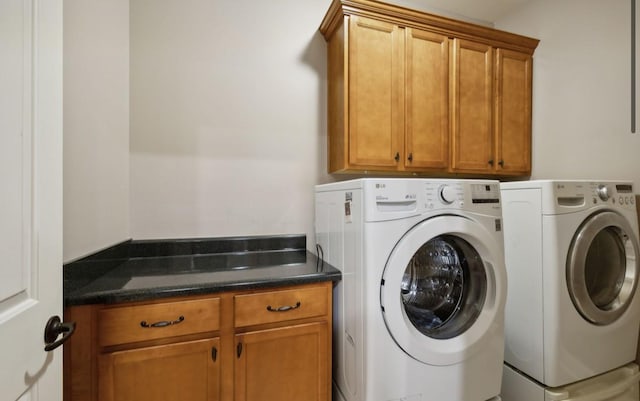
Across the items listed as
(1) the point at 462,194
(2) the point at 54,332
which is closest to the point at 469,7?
(1) the point at 462,194

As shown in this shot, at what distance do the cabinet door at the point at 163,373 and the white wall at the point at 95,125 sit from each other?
45 cm

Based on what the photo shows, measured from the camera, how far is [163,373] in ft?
3.59

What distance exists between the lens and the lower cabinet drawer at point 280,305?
118cm

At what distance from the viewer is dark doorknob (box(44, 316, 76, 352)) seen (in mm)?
686

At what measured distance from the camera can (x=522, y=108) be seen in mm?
1987

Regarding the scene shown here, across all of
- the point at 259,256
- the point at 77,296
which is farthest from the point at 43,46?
the point at 259,256

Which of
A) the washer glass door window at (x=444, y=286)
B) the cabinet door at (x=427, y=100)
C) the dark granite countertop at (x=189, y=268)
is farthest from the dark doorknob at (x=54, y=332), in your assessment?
the cabinet door at (x=427, y=100)

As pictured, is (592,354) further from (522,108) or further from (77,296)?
(77,296)

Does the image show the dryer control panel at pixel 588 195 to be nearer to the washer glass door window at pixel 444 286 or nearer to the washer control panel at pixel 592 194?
the washer control panel at pixel 592 194

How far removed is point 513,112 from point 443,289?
1.43 meters

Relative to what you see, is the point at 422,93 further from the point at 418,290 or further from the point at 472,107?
A: the point at 418,290

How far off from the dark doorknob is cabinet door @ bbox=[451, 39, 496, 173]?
1971 mm

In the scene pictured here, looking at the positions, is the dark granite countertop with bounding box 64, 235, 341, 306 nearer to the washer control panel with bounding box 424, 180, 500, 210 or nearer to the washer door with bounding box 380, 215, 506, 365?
the washer door with bounding box 380, 215, 506, 365

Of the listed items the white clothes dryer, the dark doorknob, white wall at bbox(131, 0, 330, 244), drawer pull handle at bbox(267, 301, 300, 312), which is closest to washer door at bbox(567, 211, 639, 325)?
the white clothes dryer
